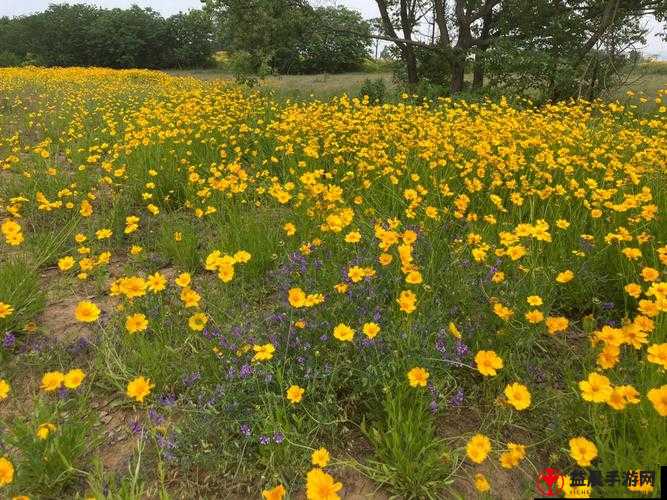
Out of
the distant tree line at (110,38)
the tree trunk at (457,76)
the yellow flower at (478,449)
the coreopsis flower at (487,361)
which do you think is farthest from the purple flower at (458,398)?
the distant tree line at (110,38)

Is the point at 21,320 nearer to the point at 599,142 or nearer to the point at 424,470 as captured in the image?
the point at 424,470

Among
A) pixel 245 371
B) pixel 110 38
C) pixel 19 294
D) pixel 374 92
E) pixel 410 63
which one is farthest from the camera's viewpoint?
pixel 110 38

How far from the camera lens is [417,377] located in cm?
177

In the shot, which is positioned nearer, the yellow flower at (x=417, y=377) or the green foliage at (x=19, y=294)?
the yellow flower at (x=417, y=377)

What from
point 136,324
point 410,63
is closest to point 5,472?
point 136,324

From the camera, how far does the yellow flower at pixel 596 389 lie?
149 centimetres

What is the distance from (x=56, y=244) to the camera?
10.9 ft

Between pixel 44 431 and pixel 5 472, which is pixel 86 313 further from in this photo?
pixel 5 472

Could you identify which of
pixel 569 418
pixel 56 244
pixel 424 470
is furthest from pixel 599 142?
pixel 56 244

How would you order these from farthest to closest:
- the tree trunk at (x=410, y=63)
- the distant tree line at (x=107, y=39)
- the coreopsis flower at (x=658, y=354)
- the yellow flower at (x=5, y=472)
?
the distant tree line at (x=107, y=39) → the tree trunk at (x=410, y=63) → the coreopsis flower at (x=658, y=354) → the yellow flower at (x=5, y=472)

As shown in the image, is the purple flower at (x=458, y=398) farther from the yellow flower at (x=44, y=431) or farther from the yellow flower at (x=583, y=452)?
the yellow flower at (x=44, y=431)

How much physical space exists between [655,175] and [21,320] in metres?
4.51

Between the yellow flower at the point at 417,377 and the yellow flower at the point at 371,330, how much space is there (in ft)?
0.80

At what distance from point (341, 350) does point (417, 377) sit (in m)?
0.44
